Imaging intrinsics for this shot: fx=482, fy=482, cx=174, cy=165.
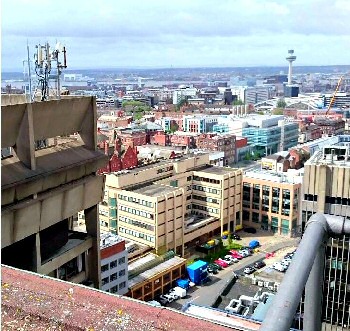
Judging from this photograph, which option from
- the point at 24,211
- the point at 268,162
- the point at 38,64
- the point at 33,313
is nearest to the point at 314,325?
the point at 33,313

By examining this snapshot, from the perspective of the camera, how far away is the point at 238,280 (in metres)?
20.5

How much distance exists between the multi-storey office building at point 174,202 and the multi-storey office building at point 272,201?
94 cm

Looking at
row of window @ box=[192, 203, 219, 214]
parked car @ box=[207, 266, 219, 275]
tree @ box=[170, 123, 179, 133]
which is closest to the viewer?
parked car @ box=[207, 266, 219, 275]

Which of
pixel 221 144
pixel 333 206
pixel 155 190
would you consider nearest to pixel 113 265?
pixel 155 190

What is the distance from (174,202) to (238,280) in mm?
5574

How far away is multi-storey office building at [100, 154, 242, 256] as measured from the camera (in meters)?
23.9

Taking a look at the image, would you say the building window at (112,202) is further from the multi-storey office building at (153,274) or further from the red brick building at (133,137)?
the red brick building at (133,137)

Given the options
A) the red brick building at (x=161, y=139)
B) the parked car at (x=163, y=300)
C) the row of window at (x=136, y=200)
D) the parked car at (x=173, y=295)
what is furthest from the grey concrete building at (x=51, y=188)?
the red brick building at (x=161, y=139)

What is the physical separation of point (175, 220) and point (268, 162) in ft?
53.7

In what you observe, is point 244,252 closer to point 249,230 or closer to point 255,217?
point 249,230

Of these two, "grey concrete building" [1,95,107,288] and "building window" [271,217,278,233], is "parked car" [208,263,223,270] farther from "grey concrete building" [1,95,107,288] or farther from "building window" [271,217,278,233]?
"grey concrete building" [1,95,107,288]

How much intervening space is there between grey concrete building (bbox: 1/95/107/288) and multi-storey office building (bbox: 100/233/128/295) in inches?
428

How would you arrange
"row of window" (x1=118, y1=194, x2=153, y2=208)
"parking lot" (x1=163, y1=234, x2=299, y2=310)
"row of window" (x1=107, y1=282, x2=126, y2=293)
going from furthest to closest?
"row of window" (x1=118, y1=194, x2=153, y2=208), "parking lot" (x1=163, y1=234, x2=299, y2=310), "row of window" (x1=107, y1=282, x2=126, y2=293)

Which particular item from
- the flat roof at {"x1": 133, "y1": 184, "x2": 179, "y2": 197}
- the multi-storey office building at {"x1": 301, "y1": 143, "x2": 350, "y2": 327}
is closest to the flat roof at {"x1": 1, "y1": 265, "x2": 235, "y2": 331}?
the multi-storey office building at {"x1": 301, "y1": 143, "x2": 350, "y2": 327}
